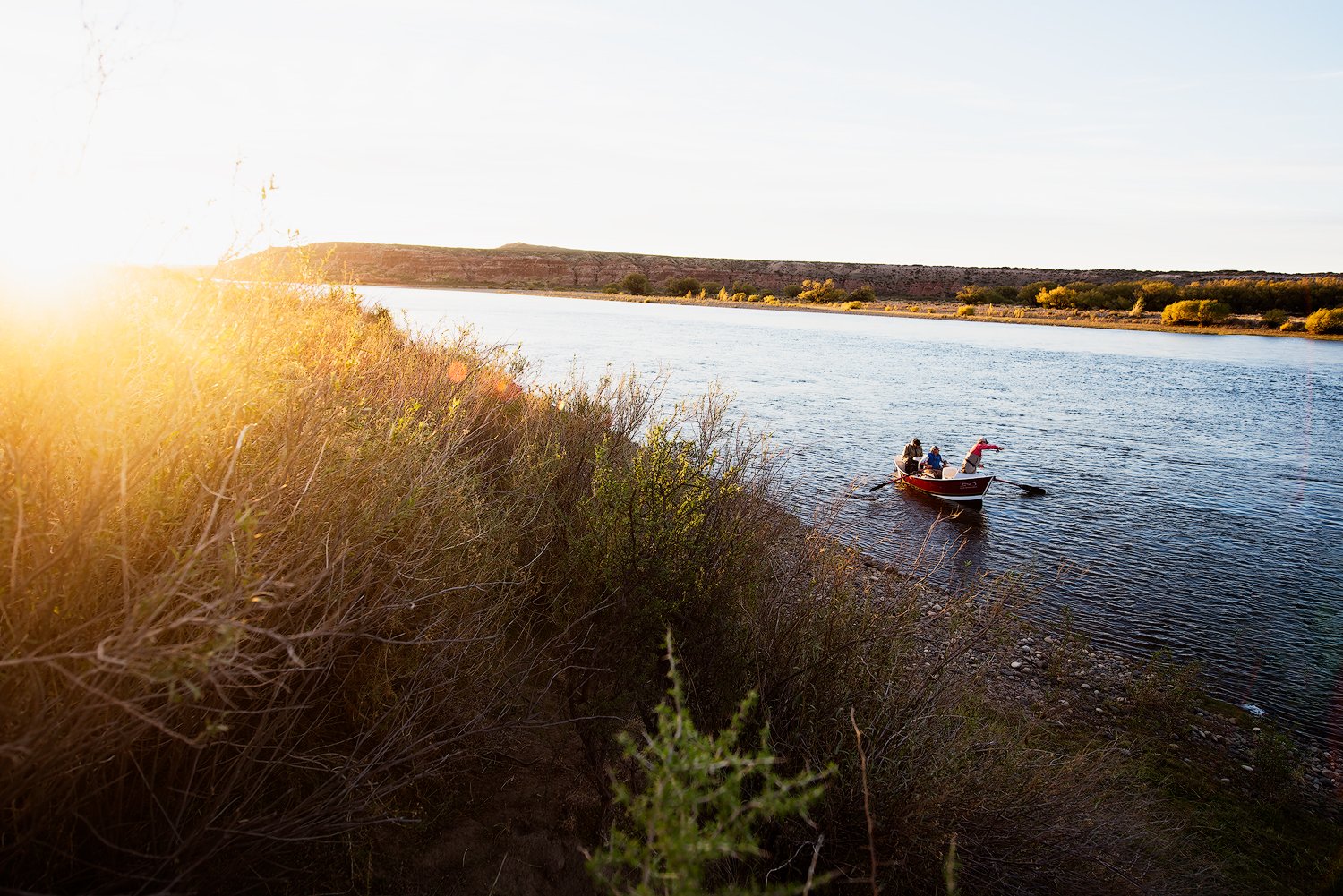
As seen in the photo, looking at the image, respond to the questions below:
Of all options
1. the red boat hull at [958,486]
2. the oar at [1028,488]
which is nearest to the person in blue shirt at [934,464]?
the red boat hull at [958,486]

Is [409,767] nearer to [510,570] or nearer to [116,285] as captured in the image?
[510,570]

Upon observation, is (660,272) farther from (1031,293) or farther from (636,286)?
(1031,293)

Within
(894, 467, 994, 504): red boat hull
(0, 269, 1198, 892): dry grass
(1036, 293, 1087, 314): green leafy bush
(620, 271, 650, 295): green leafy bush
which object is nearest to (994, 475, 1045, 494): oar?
(894, 467, 994, 504): red boat hull

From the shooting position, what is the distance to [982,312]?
72438mm

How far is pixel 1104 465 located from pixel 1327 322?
54.4 metres

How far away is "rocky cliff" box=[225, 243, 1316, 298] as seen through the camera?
87.4 metres

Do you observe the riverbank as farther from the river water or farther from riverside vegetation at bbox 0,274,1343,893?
riverside vegetation at bbox 0,274,1343,893

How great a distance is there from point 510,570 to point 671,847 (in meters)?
3.59

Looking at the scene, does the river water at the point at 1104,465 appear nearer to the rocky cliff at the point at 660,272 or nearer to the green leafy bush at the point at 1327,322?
the green leafy bush at the point at 1327,322

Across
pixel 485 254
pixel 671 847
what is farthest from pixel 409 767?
pixel 485 254

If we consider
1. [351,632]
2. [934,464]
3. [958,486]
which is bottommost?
[958,486]

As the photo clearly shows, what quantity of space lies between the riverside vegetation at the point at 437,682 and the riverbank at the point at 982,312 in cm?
6814

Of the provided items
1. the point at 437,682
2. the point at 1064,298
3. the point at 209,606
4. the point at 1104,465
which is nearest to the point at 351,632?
the point at 437,682

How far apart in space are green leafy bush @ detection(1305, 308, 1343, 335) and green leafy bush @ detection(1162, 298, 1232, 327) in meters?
6.07
